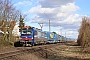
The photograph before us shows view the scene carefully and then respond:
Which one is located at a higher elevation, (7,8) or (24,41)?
(7,8)

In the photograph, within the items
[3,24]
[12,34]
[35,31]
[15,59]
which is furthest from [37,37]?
[15,59]

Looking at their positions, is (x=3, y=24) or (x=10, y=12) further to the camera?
(x=10, y=12)

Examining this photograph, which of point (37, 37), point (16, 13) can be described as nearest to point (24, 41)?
point (37, 37)

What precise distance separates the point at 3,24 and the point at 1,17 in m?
1.32

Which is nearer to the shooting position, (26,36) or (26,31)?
(26,36)

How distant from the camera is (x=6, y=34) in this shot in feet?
140

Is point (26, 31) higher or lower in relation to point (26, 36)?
higher

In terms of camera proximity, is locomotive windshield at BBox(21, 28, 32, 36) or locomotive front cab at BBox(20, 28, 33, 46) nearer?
locomotive front cab at BBox(20, 28, 33, 46)

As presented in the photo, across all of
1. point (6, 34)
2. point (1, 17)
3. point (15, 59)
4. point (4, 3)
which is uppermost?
point (4, 3)

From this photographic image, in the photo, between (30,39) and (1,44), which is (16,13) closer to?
(30,39)

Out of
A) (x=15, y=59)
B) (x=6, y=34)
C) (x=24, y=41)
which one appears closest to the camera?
(x=15, y=59)

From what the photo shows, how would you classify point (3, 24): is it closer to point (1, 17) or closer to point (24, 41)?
point (1, 17)

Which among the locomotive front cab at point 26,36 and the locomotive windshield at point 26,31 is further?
the locomotive windshield at point 26,31

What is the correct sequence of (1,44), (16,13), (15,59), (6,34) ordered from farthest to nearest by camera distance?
(16,13) → (6,34) → (1,44) → (15,59)
